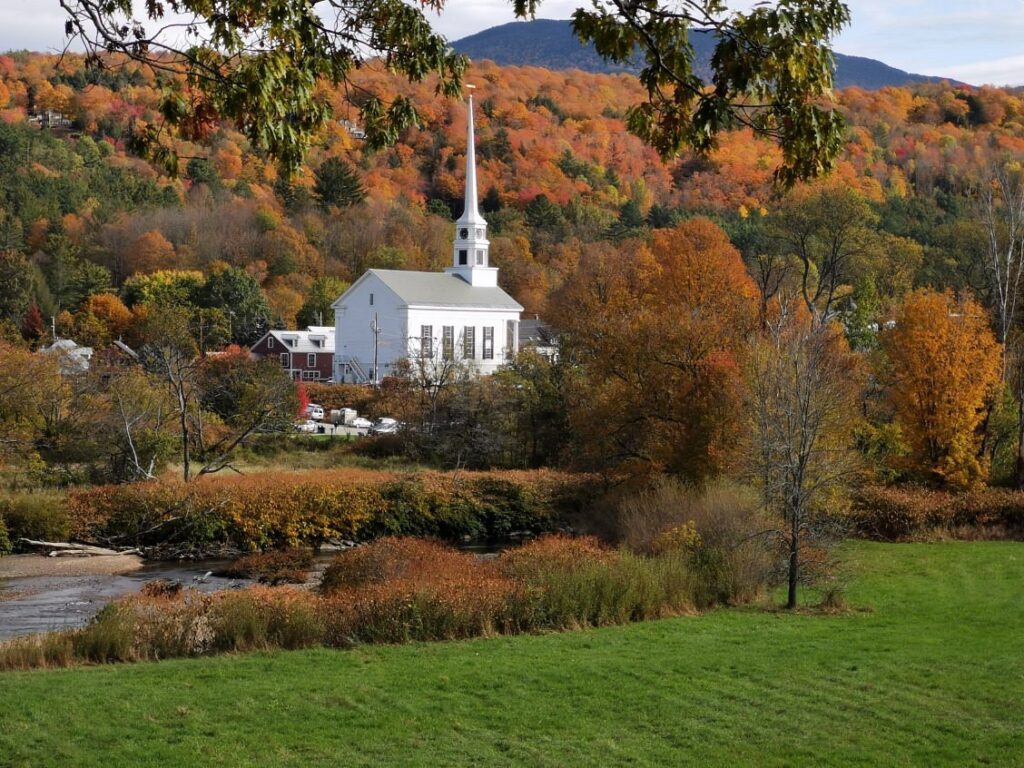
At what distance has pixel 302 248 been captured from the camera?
98.9 m

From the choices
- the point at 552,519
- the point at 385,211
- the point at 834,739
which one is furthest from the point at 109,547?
the point at 385,211

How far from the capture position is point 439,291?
256 feet

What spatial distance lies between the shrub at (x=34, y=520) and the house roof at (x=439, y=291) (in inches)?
1609

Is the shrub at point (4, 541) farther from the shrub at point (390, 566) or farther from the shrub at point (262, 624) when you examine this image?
the shrub at point (262, 624)

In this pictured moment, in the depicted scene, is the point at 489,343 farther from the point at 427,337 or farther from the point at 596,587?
the point at 596,587

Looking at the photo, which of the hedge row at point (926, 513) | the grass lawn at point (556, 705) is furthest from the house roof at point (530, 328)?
the grass lawn at point (556, 705)

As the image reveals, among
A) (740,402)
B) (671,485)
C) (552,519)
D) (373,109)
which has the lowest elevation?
(552,519)

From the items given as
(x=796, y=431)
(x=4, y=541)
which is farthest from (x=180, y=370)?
(x=796, y=431)

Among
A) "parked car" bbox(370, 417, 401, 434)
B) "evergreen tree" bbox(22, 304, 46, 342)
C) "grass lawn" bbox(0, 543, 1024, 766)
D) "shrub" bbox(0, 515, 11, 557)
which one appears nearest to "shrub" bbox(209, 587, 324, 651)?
"grass lawn" bbox(0, 543, 1024, 766)

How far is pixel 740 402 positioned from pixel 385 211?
74951mm

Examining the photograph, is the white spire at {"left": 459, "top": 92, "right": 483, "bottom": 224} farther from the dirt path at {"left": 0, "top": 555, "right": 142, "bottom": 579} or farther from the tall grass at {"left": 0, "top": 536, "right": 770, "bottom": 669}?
the tall grass at {"left": 0, "top": 536, "right": 770, "bottom": 669}

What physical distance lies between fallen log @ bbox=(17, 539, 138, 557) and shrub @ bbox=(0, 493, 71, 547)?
358 mm

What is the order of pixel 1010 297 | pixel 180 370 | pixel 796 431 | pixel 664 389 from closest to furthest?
pixel 796 431 → pixel 664 389 → pixel 180 370 → pixel 1010 297

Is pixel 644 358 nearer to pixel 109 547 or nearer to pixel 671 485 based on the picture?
pixel 671 485
